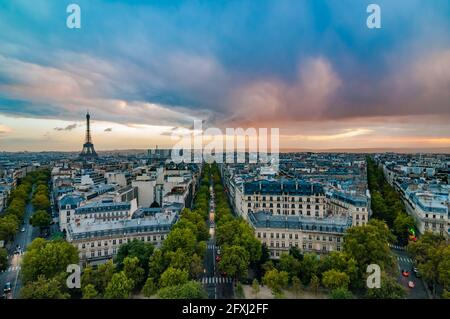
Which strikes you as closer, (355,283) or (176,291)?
(176,291)

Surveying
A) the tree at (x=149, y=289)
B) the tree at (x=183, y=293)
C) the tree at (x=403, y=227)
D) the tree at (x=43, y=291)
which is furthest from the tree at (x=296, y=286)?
the tree at (x=403, y=227)

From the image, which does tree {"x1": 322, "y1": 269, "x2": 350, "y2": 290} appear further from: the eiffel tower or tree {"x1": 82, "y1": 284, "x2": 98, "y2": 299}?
the eiffel tower

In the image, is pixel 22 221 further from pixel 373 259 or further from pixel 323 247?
pixel 373 259

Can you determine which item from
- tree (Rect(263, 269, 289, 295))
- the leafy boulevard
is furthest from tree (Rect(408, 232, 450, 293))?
tree (Rect(263, 269, 289, 295))

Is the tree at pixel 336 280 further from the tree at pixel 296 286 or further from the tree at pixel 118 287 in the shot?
the tree at pixel 118 287

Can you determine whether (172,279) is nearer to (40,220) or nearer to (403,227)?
(40,220)
